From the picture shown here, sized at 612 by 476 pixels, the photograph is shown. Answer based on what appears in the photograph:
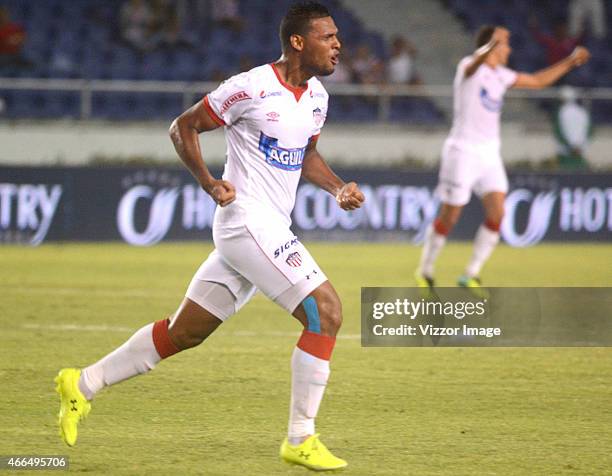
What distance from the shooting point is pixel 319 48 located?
19.2 feet

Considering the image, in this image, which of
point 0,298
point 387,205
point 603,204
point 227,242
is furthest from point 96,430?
point 603,204

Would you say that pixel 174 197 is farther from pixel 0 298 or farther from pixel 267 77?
pixel 267 77

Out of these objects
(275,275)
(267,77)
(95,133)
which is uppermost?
(95,133)

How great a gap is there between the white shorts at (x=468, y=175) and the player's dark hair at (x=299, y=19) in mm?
6246

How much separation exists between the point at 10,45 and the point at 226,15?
3999 mm

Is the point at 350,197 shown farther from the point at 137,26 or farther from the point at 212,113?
the point at 137,26

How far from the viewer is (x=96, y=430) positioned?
6.34 metres

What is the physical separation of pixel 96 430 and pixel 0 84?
43.2 ft

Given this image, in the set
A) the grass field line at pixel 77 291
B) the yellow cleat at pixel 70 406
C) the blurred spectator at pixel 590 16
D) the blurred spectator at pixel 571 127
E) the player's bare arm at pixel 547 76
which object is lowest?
the yellow cleat at pixel 70 406

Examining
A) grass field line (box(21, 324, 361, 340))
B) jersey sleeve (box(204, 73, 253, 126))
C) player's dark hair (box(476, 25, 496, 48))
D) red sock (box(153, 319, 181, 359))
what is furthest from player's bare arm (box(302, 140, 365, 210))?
player's dark hair (box(476, 25, 496, 48))

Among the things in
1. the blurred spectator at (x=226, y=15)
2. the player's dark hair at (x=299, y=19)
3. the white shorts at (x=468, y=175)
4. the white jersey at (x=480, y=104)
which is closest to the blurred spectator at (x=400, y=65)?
the blurred spectator at (x=226, y=15)

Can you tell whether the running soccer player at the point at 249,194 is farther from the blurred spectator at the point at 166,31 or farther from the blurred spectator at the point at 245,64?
the blurred spectator at the point at 166,31

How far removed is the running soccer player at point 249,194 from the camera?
18.8 ft

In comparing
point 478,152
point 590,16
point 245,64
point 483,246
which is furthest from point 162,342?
point 590,16
